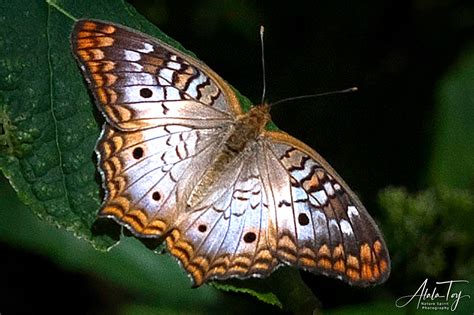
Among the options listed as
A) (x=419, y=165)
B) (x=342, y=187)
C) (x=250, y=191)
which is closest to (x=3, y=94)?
(x=250, y=191)

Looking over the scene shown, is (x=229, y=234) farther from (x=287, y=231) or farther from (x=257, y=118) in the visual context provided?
(x=257, y=118)

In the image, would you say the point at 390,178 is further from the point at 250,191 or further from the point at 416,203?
the point at 250,191

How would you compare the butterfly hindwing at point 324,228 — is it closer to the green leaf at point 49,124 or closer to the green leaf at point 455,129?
the green leaf at point 49,124

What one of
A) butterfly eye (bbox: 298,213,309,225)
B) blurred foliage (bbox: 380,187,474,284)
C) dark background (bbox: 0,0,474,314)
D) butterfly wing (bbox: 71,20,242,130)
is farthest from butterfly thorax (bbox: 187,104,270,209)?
dark background (bbox: 0,0,474,314)

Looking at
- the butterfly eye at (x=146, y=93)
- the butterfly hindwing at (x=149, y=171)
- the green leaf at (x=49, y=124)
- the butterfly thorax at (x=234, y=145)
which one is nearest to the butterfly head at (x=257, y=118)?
the butterfly thorax at (x=234, y=145)

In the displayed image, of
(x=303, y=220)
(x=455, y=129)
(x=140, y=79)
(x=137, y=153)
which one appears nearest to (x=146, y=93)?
(x=140, y=79)
